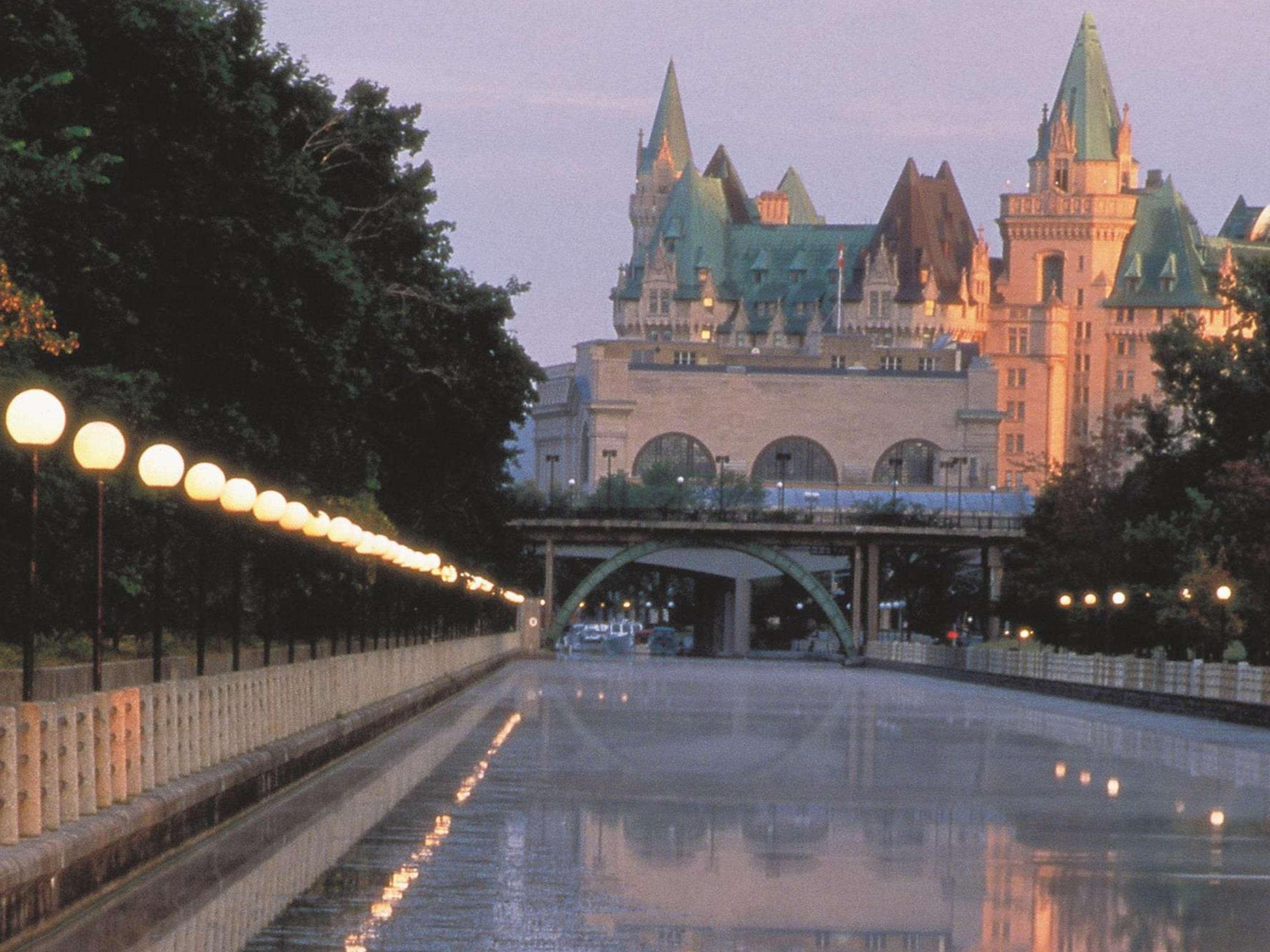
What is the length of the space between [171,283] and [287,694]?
539 inches

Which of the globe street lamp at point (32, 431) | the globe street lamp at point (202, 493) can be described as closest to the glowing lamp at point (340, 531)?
the globe street lamp at point (202, 493)

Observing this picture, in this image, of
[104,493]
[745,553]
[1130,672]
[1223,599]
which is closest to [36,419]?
[104,493]

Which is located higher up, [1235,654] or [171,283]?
[171,283]

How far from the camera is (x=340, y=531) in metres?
32.1

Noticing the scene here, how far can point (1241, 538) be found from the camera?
63375mm

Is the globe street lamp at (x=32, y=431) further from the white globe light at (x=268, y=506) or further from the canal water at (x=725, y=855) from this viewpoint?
the white globe light at (x=268, y=506)

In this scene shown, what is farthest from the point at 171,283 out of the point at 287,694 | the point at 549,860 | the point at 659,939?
the point at 659,939

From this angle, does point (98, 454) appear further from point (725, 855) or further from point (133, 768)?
point (725, 855)

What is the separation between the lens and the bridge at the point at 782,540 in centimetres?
13575

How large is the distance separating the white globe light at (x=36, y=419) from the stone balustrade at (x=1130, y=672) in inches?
Answer: 1312

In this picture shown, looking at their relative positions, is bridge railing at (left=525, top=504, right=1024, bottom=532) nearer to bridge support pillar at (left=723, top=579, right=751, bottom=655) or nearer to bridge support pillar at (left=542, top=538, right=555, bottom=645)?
bridge support pillar at (left=542, top=538, right=555, bottom=645)

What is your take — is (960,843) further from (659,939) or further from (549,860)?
(659,939)

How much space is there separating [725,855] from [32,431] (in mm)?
4995

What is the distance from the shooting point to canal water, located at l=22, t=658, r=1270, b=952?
506 inches
